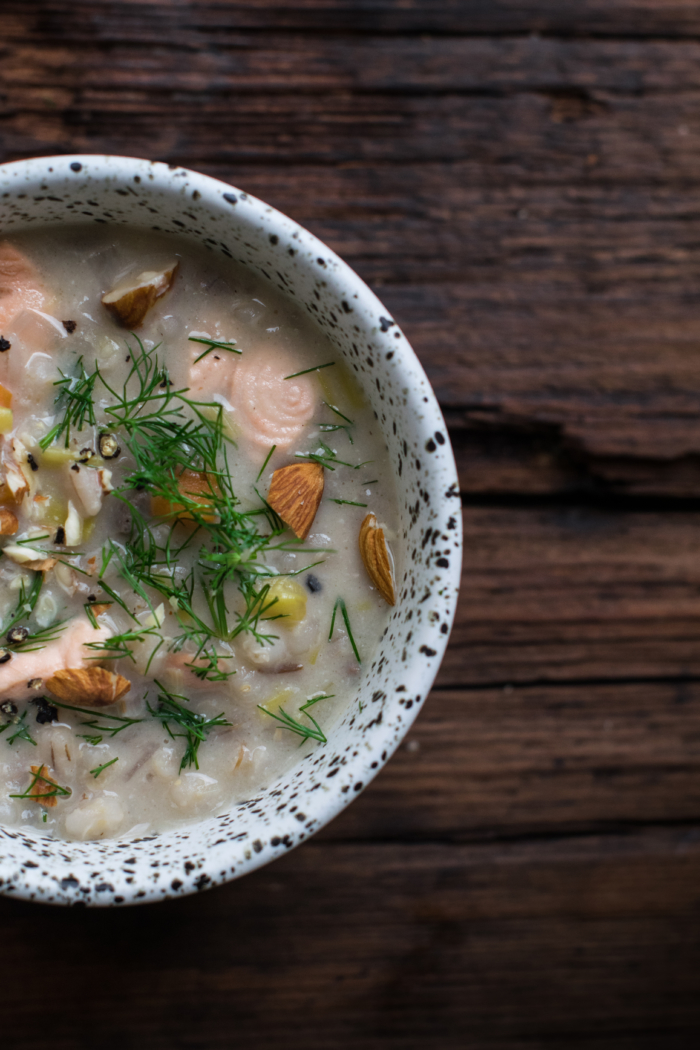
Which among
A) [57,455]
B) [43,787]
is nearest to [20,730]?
[43,787]

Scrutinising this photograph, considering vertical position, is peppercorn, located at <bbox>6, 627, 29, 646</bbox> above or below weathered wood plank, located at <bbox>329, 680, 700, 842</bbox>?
above

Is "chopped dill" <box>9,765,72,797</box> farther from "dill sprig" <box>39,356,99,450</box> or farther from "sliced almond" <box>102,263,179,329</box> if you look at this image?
"sliced almond" <box>102,263,179,329</box>

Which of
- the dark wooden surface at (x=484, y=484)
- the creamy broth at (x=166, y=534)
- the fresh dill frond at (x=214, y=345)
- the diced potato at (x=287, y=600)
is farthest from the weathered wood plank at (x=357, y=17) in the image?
the diced potato at (x=287, y=600)

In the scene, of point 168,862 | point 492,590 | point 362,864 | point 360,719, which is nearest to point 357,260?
point 492,590

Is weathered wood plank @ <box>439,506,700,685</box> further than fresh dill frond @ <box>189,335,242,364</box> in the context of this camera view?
Yes

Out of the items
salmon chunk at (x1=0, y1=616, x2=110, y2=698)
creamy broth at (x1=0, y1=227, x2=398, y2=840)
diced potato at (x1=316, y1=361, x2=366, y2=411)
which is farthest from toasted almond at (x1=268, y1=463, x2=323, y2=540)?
salmon chunk at (x1=0, y1=616, x2=110, y2=698)

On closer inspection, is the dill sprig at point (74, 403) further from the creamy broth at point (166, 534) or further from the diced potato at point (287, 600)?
the diced potato at point (287, 600)

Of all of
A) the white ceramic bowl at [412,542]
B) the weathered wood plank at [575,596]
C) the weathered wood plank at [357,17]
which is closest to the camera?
the white ceramic bowl at [412,542]
